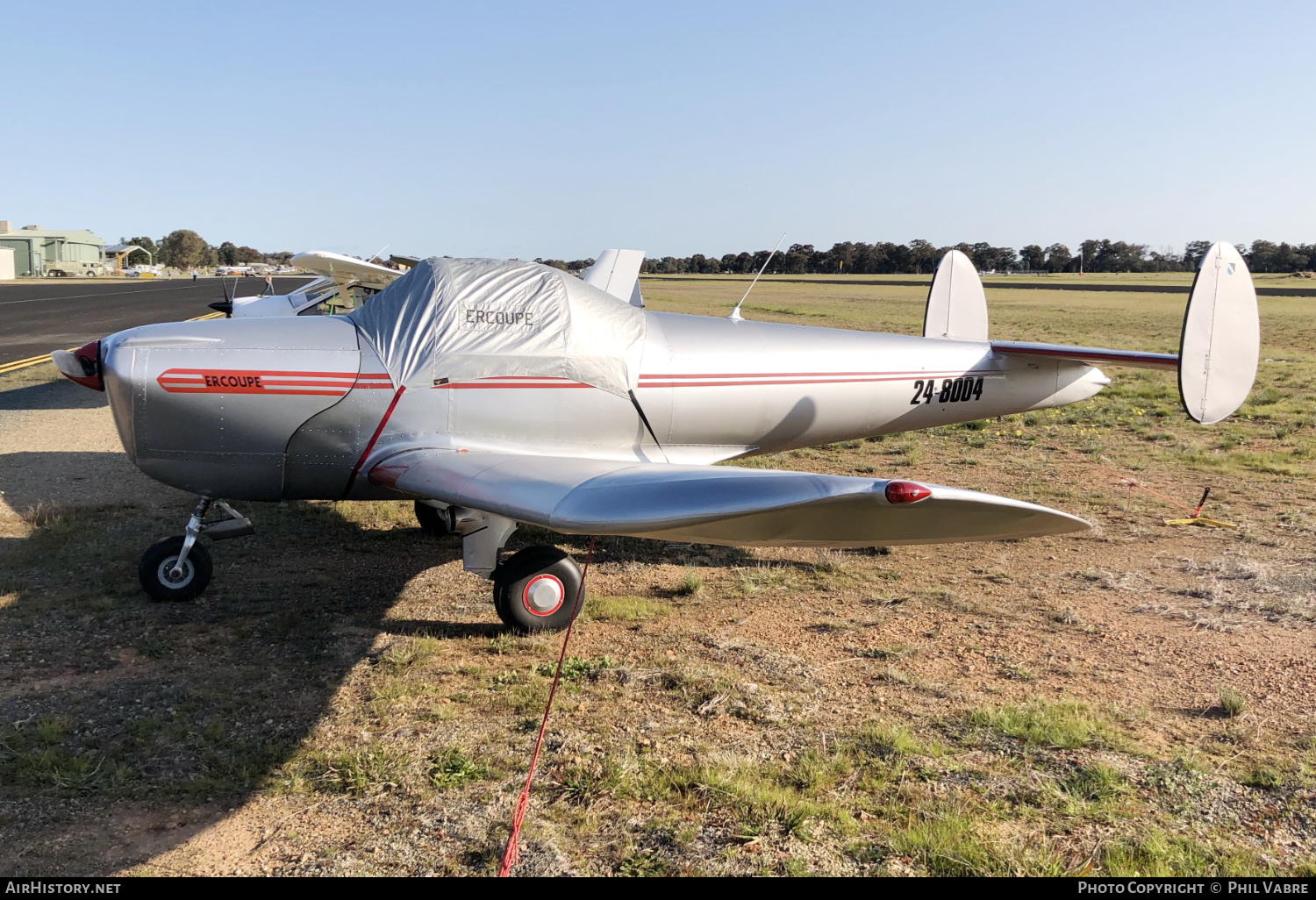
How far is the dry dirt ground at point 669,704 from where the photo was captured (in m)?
3.42

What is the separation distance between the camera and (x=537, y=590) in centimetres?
550

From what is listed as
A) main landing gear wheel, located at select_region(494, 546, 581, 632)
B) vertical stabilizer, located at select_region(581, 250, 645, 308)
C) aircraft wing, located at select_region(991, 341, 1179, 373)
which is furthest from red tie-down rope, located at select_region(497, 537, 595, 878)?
vertical stabilizer, located at select_region(581, 250, 645, 308)

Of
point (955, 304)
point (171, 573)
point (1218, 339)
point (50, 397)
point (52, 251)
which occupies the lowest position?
point (171, 573)

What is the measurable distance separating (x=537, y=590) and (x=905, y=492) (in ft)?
9.05

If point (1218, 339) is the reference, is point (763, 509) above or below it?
below

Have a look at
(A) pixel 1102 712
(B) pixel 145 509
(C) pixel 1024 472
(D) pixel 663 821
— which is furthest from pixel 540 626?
(C) pixel 1024 472

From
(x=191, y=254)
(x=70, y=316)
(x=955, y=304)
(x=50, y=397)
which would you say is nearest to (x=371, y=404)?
Answer: (x=955, y=304)

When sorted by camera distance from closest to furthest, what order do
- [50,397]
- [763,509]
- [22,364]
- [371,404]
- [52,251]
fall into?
[763,509]
[371,404]
[50,397]
[22,364]
[52,251]

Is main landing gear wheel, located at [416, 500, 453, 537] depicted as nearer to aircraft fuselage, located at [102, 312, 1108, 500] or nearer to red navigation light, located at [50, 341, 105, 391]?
aircraft fuselage, located at [102, 312, 1108, 500]

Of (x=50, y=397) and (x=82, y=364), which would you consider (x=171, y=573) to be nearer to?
(x=82, y=364)

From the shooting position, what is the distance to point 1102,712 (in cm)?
448

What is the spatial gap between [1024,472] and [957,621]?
4.98 metres

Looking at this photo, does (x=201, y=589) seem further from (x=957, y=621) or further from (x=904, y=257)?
(x=904, y=257)
